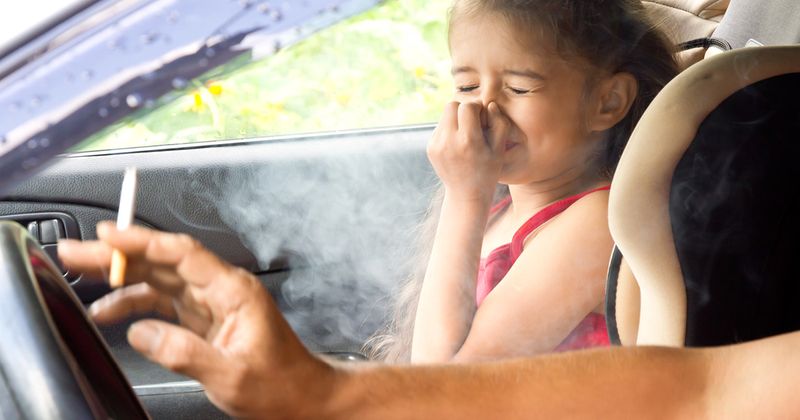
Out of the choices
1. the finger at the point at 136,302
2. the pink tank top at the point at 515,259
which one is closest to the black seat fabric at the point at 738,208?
the pink tank top at the point at 515,259

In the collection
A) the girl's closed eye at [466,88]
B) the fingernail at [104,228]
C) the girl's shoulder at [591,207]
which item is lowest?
the girl's shoulder at [591,207]

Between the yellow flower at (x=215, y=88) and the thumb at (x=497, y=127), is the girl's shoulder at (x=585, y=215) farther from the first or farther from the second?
the yellow flower at (x=215, y=88)

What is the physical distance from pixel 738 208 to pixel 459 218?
305mm

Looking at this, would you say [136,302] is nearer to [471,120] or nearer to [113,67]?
[113,67]

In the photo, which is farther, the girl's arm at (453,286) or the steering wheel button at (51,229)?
the steering wheel button at (51,229)

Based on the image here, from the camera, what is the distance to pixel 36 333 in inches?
29.8

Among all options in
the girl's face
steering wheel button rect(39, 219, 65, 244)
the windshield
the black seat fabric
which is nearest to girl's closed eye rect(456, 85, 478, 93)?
the girl's face

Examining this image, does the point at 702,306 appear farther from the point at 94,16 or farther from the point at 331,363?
the point at 94,16

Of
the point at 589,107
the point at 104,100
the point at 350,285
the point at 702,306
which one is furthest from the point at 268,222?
the point at 104,100

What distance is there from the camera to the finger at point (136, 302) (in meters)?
0.76

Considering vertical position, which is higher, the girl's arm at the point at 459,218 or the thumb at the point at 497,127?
the thumb at the point at 497,127

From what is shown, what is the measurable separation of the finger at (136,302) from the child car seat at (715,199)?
0.55 meters

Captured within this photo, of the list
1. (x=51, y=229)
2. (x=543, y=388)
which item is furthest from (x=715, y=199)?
(x=51, y=229)

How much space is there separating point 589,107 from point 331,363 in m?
0.54
